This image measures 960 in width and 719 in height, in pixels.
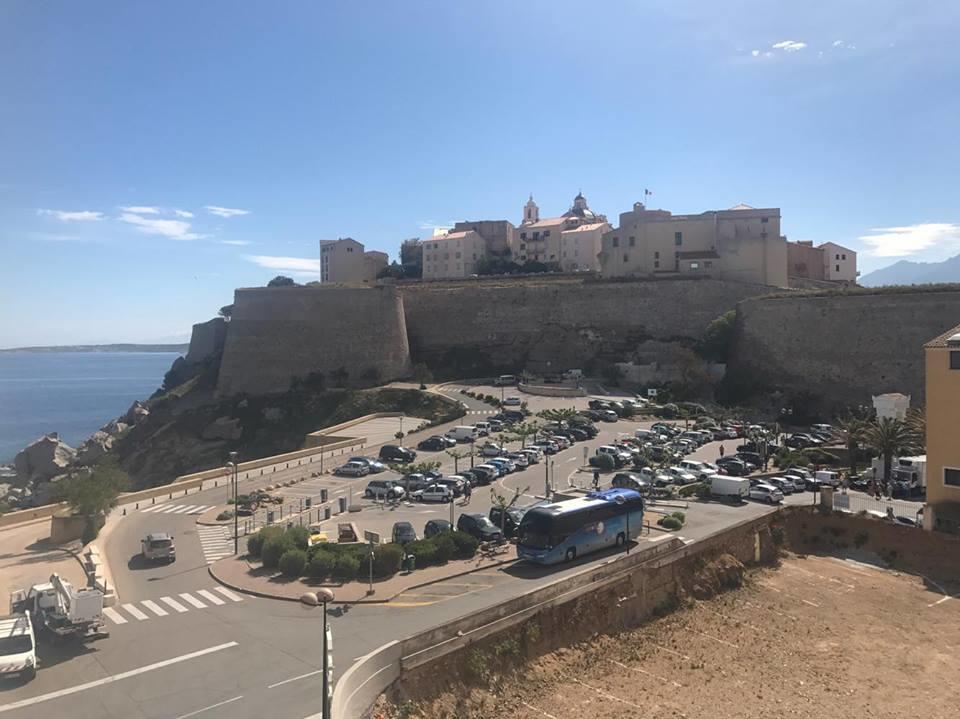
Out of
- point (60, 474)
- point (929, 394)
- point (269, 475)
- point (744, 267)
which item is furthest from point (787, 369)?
point (60, 474)

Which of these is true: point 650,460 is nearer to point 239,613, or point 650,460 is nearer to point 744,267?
point 239,613

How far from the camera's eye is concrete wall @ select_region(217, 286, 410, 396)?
5375 cm

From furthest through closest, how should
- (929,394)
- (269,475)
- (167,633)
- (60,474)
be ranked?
1. (60,474)
2. (269,475)
3. (929,394)
4. (167,633)

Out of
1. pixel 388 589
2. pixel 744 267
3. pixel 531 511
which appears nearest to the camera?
pixel 388 589

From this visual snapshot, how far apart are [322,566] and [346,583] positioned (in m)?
0.75

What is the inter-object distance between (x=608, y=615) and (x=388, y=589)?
459 cm

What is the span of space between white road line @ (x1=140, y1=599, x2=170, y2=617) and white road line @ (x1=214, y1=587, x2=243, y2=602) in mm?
1258

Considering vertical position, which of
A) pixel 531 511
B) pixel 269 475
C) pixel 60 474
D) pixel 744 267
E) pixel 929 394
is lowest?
pixel 60 474

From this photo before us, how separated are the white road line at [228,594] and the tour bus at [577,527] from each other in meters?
6.25

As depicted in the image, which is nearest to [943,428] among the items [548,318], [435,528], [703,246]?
[435,528]

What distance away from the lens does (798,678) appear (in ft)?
45.7

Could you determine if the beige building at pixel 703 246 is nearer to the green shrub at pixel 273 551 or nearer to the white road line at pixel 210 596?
the green shrub at pixel 273 551

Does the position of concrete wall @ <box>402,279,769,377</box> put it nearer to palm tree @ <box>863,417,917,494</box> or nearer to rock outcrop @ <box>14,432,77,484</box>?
palm tree @ <box>863,417,917,494</box>

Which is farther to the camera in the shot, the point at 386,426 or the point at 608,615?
the point at 386,426
